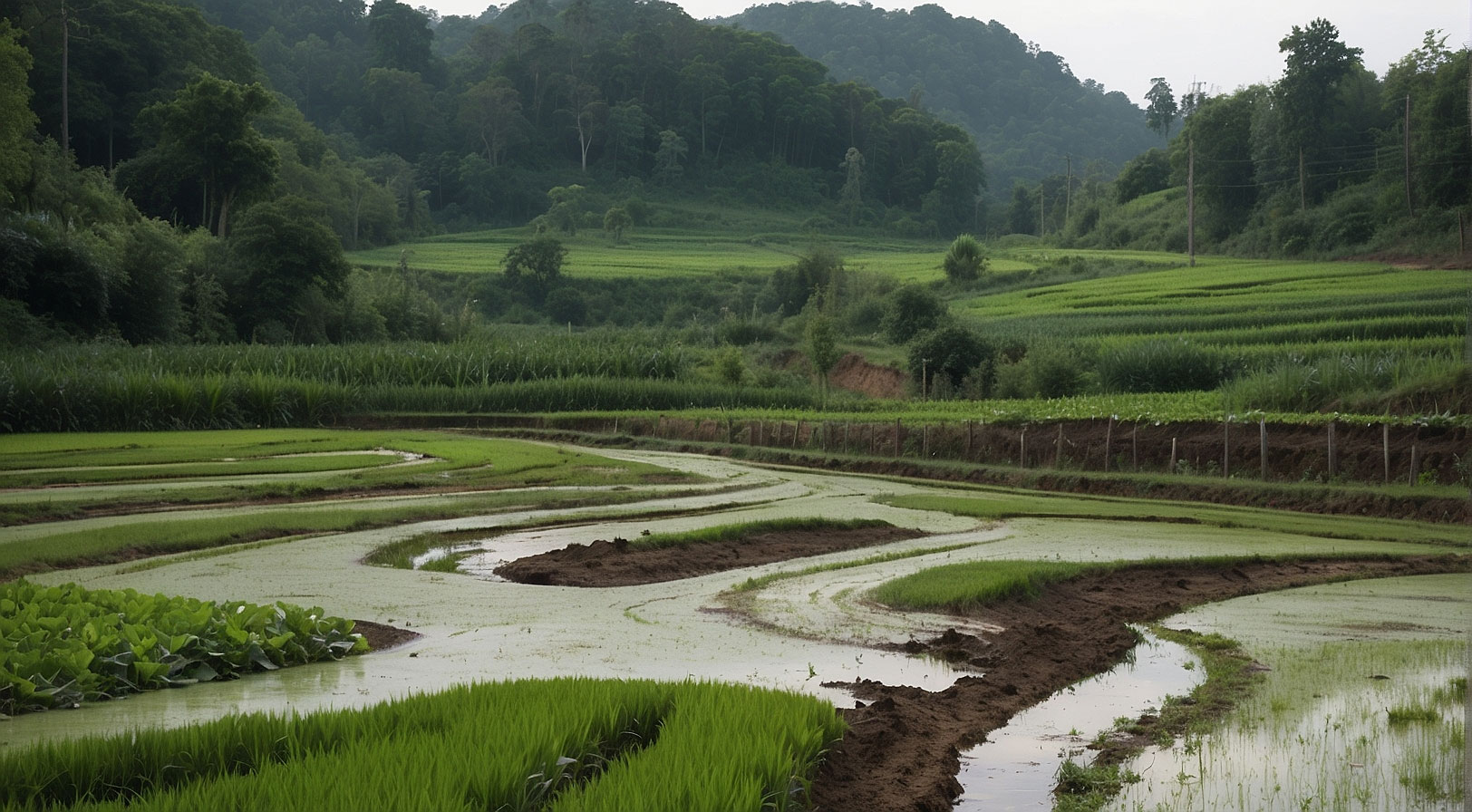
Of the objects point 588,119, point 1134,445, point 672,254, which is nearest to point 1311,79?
point 672,254

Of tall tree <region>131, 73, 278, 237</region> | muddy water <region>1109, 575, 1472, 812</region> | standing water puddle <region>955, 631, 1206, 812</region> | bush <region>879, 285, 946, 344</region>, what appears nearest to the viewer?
muddy water <region>1109, 575, 1472, 812</region>

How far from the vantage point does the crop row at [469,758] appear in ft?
15.5

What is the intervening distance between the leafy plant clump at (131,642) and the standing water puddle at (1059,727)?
4.35 metres

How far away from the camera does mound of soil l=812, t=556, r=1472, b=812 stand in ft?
20.0

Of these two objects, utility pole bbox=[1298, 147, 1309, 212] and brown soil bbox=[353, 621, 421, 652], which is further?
utility pole bbox=[1298, 147, 1309, 212]

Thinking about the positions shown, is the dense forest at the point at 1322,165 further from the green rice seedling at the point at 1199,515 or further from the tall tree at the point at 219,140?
the tall tree at the point at 219,140

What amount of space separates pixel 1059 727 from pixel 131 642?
5.73m

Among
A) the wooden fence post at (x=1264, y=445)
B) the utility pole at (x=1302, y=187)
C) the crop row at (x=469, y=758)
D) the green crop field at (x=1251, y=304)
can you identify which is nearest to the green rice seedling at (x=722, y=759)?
the crop row at (x=469, y=758)

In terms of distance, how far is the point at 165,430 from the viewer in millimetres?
30828

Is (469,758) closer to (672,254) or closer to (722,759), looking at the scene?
(722,759)

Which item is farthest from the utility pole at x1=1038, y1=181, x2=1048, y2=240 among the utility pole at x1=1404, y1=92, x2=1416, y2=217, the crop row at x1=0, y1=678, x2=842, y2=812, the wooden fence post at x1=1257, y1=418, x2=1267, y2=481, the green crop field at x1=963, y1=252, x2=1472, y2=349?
the crop row at x1=0, y1=678, x2=842, y2=812

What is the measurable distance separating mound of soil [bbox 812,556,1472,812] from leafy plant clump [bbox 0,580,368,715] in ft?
12.3

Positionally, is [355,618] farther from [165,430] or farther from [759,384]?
[759,384]

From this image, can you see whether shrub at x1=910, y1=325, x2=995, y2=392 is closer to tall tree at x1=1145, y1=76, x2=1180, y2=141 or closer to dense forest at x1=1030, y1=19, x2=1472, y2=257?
dense forest at x1=1030, y1=19, x2=1472, y2=257
